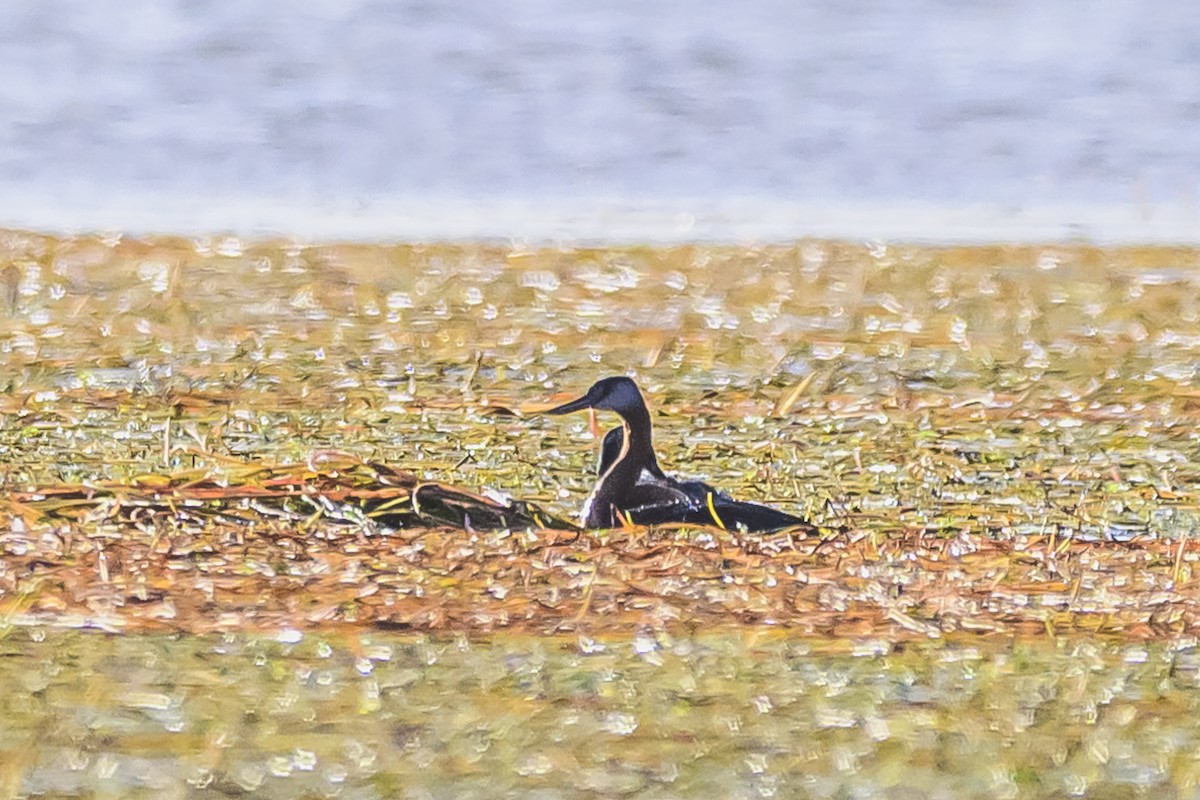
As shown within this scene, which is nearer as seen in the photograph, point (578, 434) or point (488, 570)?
point (488, 570)

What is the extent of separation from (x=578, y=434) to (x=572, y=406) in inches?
1.6

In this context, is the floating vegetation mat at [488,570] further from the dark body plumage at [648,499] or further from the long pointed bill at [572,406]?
the long pointed bill at [572,406]

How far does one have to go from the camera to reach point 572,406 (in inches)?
92.1

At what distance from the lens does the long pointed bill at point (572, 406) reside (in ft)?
7.61

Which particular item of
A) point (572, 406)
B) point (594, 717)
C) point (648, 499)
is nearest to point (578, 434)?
point (572, 406)

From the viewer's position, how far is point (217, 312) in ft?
8.57

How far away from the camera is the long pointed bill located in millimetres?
2320

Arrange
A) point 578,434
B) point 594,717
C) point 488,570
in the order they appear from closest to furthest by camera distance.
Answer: point 594,717
point 488,570
point 578,434

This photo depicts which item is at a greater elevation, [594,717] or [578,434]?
[578,434]

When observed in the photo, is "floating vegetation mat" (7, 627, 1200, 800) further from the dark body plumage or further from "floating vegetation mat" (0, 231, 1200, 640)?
Answer: the dark body plumage

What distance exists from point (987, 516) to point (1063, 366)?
45 centimetres

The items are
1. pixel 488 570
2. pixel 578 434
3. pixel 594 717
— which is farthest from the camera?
pixel 578 434

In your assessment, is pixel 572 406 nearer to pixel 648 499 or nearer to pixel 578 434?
pixel 578 434

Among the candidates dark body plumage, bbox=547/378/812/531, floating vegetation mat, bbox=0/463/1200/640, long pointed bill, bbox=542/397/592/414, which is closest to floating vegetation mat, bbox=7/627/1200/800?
floating vegetation mat, bbox=0/463/1200/640
